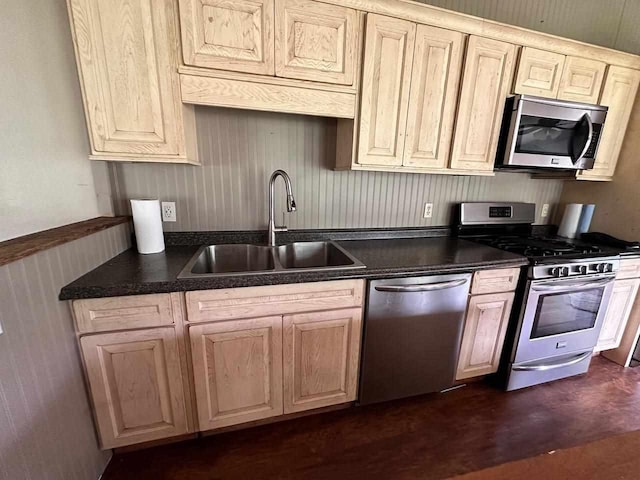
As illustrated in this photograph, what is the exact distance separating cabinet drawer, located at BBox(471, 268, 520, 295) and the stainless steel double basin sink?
755 millimetres

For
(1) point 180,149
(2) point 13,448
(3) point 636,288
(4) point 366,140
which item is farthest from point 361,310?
(3) point 636,288

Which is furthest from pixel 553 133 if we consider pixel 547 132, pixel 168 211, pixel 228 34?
pixel 168 211

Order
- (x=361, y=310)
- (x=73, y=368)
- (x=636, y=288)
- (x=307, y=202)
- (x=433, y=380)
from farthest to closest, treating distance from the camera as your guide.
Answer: (x=636, y=288)
(x=307, y=202)
(x=433, y=380)
(x=361, y=310)
(x=73, y=368)

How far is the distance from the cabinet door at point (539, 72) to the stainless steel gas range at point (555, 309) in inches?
38.7

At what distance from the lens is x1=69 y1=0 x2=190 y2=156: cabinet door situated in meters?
1.14

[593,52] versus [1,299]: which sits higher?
[593,52]

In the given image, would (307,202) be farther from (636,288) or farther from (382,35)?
(636,288)

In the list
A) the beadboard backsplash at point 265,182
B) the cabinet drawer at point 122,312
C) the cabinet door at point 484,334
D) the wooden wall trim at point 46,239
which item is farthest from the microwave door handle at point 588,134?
the wooden wall trim at point 46,239

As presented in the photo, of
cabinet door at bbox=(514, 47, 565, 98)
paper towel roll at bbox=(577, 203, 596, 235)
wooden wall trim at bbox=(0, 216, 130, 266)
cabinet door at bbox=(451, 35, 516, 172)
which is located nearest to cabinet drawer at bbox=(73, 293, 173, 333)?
wooden wall trim at bbox=(0, 216, 130, 266)

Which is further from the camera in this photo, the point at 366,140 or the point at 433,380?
the point at 433,380

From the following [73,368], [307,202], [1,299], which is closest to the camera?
[1,299]

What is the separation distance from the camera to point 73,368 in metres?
1.12

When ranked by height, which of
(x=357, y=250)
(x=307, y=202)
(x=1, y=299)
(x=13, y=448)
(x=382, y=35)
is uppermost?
(x=382, y=35)

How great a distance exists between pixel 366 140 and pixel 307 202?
56 centimetres
